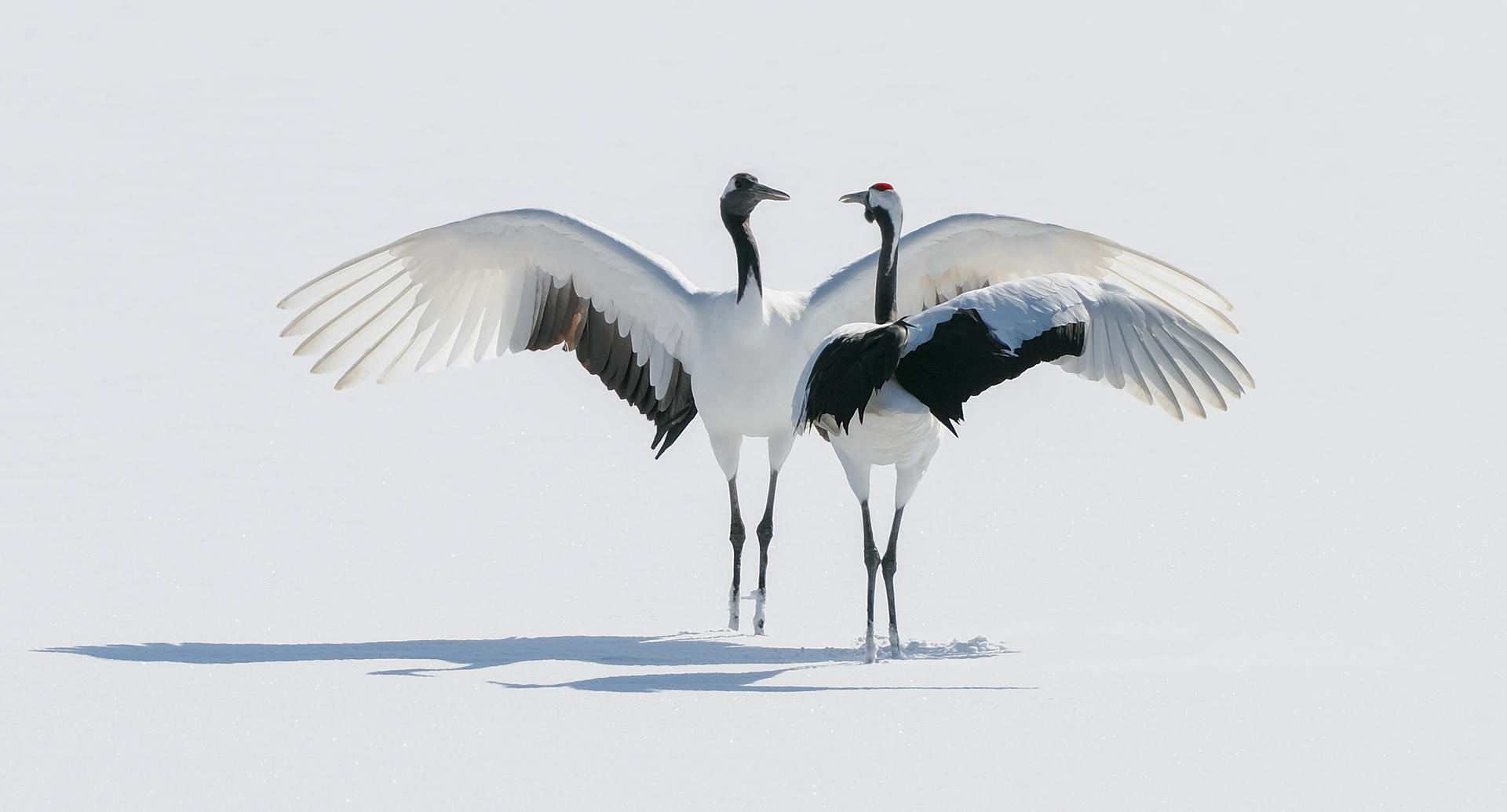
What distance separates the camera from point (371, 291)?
13703 millimetres

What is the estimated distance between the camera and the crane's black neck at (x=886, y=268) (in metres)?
12.1

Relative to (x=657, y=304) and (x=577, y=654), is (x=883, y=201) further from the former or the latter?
(x=577, y=654)

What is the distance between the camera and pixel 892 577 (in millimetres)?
12047

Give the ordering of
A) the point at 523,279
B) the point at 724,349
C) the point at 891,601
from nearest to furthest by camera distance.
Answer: the point at 891,601, the point at 724,349, the point at 523,279

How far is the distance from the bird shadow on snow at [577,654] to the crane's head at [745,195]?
2822 millimetres

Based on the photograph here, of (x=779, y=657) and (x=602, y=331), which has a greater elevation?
(x=602, y=331)

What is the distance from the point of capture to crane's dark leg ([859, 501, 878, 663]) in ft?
38.5

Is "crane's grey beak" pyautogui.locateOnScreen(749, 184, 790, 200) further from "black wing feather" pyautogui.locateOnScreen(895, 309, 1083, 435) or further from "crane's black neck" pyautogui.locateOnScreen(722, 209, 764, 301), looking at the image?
"black wing feather" pyautogui.locateOnScreen(895, 309, 1083, 435)

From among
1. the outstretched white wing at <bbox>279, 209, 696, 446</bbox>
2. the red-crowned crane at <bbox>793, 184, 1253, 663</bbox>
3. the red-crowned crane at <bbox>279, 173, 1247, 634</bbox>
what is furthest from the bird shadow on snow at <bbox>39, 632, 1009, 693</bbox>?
the outstretched white wing at <bbox>279, 209, 696, 446</bbox>

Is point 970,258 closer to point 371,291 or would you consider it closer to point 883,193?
point 883,193

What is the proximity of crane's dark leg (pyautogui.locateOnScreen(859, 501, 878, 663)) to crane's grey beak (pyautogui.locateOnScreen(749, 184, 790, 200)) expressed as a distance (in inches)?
92.5

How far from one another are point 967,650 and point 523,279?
410 centimetres

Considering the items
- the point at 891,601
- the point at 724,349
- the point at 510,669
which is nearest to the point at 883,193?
the point at 724,349

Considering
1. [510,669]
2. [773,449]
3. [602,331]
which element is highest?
[602,331]
